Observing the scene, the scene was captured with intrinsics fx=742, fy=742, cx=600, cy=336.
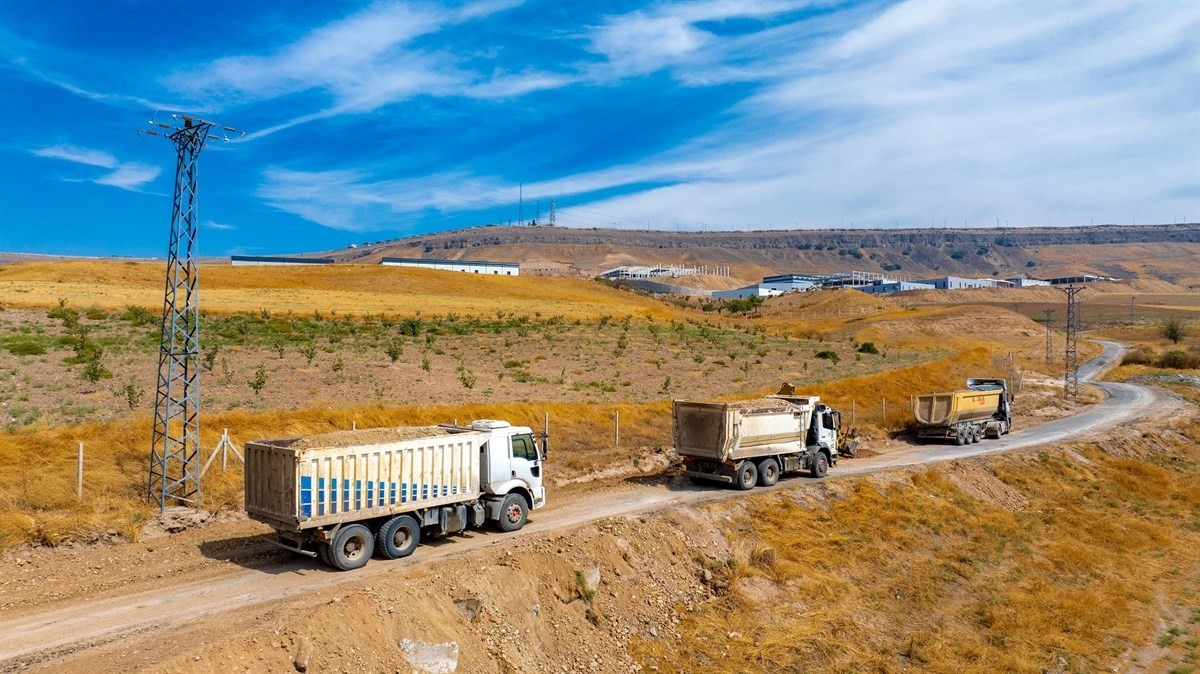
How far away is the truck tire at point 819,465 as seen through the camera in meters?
28.5

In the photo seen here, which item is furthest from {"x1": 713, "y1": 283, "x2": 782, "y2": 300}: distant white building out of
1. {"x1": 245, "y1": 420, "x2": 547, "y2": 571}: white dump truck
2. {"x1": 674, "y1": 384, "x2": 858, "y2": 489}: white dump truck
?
{"x1": 245, "y1": 420, "x2": 547, "y2": 571}: white dump truck

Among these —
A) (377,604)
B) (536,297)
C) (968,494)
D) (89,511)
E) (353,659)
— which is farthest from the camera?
(536,297)

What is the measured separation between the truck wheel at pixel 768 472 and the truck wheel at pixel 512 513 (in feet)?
33.0

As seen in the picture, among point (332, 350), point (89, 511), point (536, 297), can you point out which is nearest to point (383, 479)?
point (89, 511)

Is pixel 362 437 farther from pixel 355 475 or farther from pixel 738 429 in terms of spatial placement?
pixel 738 429

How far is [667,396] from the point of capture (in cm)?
4041

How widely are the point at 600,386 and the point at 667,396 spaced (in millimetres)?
3970

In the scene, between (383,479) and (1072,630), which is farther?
(1072,630)

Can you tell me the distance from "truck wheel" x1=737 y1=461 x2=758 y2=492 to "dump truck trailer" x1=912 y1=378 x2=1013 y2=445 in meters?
17.2

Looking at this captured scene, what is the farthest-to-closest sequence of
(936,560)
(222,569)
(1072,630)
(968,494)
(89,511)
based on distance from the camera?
(968,494) → (936,560) → (1072,630) → (89,511) → (222,569)

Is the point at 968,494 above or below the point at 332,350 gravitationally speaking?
below

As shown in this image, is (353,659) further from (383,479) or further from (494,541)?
(494,541)

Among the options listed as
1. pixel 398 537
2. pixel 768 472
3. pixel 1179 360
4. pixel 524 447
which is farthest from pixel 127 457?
pixel 1179 360

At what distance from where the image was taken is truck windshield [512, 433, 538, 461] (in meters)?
20.2
